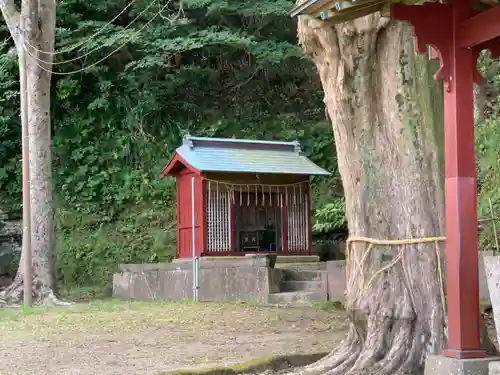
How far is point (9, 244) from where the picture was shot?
1747 cm

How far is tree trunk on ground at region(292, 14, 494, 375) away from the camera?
493 centimetres

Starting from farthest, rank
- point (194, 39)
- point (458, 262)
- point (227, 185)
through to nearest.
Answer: point (194, 39) < point (227, 185) < point (458, 262)

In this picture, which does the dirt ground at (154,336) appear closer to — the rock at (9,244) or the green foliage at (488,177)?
the green foliage at (488,177)

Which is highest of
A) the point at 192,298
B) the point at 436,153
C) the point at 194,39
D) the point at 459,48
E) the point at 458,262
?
the point at 194,39

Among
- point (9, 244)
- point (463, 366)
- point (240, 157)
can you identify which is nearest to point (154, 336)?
point (463, 366)

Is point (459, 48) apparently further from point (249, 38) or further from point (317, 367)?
point (249, 38)

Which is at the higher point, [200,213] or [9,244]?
[200,213]

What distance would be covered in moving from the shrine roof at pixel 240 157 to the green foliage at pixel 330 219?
6.24 ft

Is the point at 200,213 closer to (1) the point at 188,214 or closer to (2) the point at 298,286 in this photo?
(1) the point at 188,214

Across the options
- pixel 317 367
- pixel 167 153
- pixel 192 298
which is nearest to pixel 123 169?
pixel 167 153

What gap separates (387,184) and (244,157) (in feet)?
28.9

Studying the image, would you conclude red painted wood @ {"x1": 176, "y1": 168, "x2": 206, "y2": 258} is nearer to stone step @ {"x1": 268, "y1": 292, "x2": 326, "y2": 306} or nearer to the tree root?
the tree root

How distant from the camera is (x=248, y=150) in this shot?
14203 mm

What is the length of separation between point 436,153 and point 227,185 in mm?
8582
